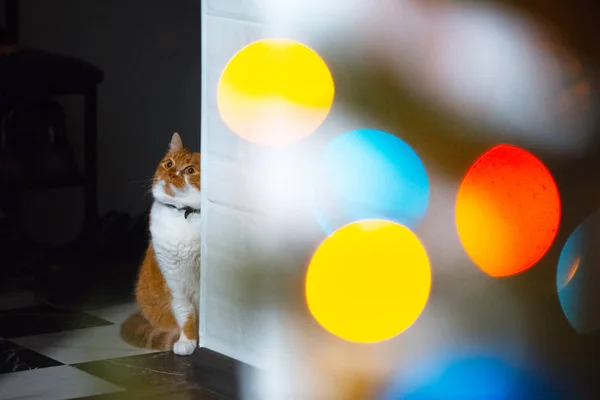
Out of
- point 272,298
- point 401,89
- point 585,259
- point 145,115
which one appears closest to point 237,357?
point 272,298

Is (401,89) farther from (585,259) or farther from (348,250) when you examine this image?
(585,259)

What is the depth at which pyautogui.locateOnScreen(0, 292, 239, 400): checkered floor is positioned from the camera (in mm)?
1736

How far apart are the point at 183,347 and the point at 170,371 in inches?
3.6

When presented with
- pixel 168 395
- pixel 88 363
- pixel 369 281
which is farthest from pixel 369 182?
pixel 88 363

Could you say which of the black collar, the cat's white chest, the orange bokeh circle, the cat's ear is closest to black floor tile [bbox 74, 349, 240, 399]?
the cat's white chest

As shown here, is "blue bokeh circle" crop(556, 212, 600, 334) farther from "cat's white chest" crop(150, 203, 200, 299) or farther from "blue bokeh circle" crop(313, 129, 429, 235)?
"cat's white chest" crop(150, 203, 200, 299)

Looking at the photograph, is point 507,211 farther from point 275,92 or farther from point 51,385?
point 51,385

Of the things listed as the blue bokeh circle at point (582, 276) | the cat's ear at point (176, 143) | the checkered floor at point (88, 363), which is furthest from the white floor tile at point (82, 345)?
the blue bokeh circle at point (582, 276)

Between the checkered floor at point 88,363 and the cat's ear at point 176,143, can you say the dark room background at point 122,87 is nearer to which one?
the cat's ear at point 176,143

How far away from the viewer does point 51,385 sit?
1749 mm

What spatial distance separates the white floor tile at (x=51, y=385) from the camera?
1706 mm

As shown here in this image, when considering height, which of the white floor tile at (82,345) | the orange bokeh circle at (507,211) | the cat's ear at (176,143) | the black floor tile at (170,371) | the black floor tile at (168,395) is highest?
the orange bokeh circle at (507,211)

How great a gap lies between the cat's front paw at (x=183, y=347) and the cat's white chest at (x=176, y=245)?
85 mm

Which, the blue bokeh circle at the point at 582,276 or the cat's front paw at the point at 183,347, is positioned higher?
the blue bokeh circle at the point at 582,276
